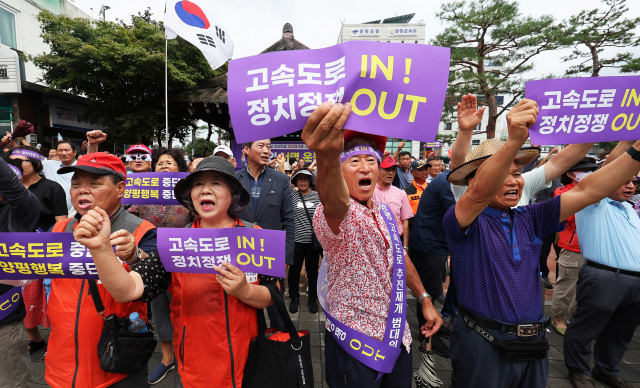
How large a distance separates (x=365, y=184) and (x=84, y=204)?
1601 mm

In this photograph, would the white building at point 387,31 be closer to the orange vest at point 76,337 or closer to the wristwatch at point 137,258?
the wristwatch at point 137,258

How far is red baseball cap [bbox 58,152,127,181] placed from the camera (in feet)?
5.40

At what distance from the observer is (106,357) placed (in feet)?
4.99

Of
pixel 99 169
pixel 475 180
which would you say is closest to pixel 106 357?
pixel 99 169

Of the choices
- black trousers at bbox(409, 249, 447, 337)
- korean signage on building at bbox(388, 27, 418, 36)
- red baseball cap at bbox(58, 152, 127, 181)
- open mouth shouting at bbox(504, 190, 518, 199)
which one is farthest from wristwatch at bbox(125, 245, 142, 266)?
korean signage on building at bbox(388, 27, 418, 36)

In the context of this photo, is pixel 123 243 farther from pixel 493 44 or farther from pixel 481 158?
pixel 493 44

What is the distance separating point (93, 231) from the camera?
1275 millimetres

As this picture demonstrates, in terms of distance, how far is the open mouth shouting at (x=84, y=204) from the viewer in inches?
65.3

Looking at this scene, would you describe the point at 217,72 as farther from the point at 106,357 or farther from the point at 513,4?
the point at 106,357

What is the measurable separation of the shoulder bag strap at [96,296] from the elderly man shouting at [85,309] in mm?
32

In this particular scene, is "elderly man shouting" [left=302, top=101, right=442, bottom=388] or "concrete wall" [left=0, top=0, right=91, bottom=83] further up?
"concrete wall" [left=0, top=0, right=91, bottom=83]

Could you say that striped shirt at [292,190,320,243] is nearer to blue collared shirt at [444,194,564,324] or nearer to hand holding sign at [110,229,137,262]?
blue collared shirt at [444,194,564,324]

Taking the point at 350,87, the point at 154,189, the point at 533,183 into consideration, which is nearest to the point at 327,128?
the point at 350,87

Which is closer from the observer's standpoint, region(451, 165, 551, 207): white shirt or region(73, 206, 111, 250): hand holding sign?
region(73, 206, 111, 250): hand holding sign
